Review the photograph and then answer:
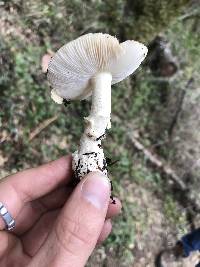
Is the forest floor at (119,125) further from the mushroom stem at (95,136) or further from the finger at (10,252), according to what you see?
the mushroom stem at (95,136)

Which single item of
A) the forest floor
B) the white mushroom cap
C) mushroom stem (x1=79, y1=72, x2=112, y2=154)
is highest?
the white mushroom cap

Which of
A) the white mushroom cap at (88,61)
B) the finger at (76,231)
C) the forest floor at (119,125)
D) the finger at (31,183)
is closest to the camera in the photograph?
the finger at (76,231)

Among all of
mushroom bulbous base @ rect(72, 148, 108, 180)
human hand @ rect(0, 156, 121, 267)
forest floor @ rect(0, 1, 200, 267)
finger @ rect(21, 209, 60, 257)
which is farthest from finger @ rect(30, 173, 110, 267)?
forest floor @ rect(0, 1, 200, 267)

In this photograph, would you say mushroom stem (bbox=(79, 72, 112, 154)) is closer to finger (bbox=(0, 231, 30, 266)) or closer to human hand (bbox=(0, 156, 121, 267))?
human hand (bbox=(0, 156, 121, 267))

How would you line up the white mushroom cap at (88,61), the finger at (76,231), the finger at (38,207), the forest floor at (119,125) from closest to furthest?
the finger at (76,231) → the white mushroom cap at (88,61) → the finger at (38,207) → the forest floor at (119,125)

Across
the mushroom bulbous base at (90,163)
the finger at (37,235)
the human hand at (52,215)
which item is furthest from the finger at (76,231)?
the finger at (37,235)

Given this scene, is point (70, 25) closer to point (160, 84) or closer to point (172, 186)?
A: point (160, 84)
